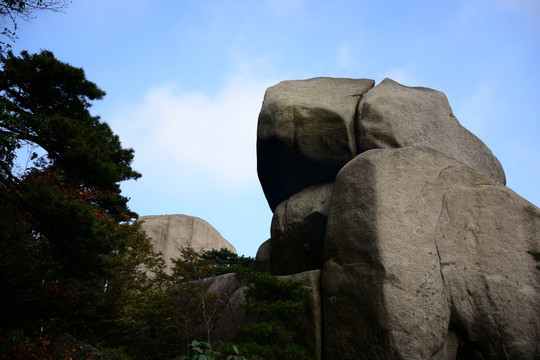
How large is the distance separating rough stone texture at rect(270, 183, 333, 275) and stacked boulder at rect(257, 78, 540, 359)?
30mm

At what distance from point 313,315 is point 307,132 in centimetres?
515

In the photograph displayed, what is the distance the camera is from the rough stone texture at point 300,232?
1129 centimetres

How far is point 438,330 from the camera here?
8.49 meters

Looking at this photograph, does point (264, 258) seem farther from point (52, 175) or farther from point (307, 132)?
point (52, 175)

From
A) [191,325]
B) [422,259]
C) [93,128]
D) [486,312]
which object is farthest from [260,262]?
[93,128]

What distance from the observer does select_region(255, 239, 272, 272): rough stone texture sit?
41.6 ft

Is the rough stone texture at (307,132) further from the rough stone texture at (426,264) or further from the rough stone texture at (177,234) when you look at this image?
the rough stone texture at (177,234)

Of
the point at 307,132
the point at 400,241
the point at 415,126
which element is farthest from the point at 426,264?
the point at 307,132

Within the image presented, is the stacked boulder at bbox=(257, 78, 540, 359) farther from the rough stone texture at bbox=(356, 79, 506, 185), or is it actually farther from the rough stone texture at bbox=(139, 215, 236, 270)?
the rough stone texture at bbox=(139, 215, 236, 270)

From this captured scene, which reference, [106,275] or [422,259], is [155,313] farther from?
[422,259]

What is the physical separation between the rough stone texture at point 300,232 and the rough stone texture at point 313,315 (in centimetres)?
176

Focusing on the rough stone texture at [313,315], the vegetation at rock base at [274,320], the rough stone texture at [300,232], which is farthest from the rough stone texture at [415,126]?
the vegetation at rock base at [274,320]

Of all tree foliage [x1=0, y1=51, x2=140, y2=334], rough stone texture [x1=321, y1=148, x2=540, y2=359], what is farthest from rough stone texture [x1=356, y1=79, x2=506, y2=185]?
tree foliage [x1=0, y1=51, x2=140, y2=334]

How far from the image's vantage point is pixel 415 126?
12.1 meters
